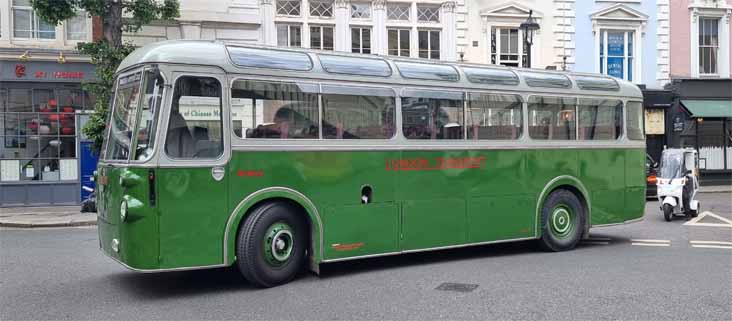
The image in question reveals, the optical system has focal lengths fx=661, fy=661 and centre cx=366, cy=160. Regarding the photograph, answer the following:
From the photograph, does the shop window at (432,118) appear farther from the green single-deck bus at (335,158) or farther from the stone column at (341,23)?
the stone column at (341,23)

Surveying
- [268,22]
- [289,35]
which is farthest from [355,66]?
[289,35]

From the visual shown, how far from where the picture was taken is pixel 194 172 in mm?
7344

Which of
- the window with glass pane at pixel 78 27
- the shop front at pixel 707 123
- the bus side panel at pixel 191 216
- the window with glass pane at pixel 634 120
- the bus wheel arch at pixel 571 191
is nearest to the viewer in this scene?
the bus side panel at pixel 191 216

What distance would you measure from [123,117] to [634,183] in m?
8.63

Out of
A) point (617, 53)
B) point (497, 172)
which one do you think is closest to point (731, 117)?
point (617, 53)

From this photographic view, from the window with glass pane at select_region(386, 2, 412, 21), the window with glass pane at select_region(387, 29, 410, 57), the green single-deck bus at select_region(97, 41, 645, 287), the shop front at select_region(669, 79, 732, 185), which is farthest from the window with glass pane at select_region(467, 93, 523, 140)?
the shop front at select_region(669, 79, 732, 185)

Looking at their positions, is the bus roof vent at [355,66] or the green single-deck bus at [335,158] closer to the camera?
the green single-deck bus at [335,158]

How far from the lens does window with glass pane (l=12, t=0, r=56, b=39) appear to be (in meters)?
19.3

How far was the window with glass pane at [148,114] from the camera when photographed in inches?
283

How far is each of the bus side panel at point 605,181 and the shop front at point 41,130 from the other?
14.3 m

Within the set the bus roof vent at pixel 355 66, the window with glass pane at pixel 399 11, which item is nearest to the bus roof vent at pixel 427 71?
the bus roof vent at pixel 355 66

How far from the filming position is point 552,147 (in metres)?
10.6

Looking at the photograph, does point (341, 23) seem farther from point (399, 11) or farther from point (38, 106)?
point (38, 106)

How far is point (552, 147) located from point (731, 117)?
19.3 meters
